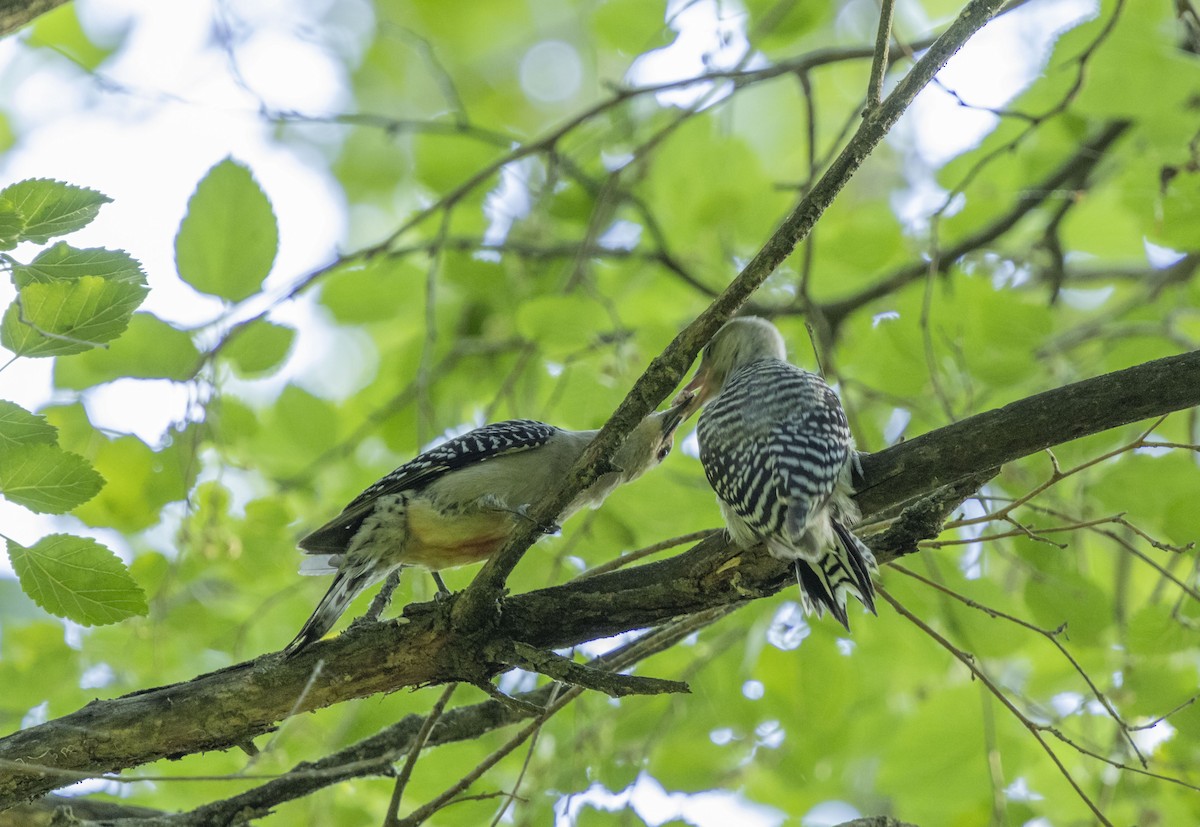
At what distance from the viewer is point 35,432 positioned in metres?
3.41

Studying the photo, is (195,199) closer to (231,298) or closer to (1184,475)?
(231,298)

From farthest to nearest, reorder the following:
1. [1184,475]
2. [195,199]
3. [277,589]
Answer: [277,589] → [1184,475] → [195,199]

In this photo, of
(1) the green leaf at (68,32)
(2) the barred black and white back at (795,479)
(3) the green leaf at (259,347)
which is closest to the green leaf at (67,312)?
(3) the green leaf at (259,347)

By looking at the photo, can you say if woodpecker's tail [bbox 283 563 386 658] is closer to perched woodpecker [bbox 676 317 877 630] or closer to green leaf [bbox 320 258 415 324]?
perched woodpecker [bbox 676 317 877 630]

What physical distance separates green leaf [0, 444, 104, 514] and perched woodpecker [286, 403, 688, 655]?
4.96 ft

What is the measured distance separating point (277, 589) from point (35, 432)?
13.1 ft

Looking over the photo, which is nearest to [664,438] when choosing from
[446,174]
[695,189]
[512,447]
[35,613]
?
[512,447]

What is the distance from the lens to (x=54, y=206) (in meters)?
3.18

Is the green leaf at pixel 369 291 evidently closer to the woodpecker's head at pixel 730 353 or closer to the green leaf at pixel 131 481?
the green leaf at pixel 131 481

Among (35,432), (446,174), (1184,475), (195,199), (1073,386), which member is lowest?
(35,432)

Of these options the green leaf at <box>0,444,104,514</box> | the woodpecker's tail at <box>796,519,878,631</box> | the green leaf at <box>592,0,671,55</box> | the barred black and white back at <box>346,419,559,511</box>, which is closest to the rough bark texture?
the woodpecker's tail at <box>796,519,878,631</box>

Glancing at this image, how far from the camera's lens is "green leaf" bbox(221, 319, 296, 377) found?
5.18 m

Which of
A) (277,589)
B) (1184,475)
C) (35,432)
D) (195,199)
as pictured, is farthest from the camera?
(277,589)

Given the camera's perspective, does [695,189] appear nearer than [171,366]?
No
